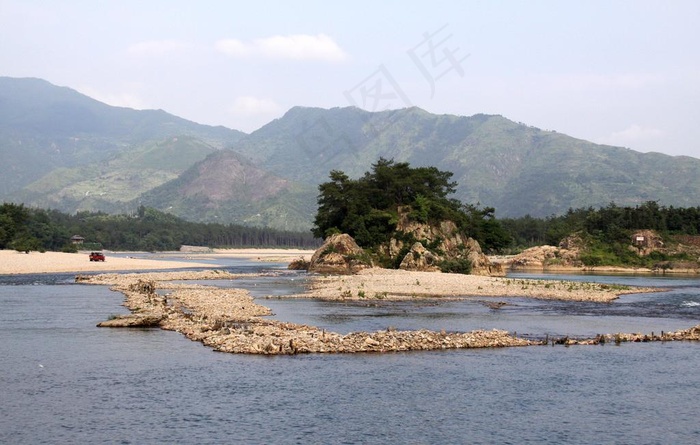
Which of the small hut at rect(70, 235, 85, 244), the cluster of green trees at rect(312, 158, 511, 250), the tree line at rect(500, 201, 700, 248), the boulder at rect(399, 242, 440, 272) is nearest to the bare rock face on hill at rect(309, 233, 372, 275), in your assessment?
the cluster of green trees at rect(312, 158, 511, 250)

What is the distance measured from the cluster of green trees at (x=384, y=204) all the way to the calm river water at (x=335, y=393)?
57213 millimetres

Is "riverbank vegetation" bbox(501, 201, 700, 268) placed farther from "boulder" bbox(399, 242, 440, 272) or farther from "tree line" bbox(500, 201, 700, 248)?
"boulder" bbox(399, 242, 440, 272)

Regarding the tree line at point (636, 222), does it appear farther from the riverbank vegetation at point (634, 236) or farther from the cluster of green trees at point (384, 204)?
the cluster of green trees at point (384, 204)

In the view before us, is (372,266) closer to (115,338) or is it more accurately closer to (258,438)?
(115,338)

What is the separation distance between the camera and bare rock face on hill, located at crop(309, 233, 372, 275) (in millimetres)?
90750

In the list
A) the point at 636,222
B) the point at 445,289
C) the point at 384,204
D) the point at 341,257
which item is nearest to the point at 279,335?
the point at 445,289

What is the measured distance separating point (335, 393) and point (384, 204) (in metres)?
77.6

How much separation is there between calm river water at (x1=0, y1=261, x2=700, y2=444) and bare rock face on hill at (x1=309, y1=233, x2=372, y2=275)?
171ft

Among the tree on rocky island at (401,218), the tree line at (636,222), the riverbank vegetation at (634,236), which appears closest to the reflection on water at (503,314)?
the tree on rocky island at (401,218)

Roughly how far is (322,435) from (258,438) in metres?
1.76

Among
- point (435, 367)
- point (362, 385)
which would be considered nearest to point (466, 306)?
point (435, 367)

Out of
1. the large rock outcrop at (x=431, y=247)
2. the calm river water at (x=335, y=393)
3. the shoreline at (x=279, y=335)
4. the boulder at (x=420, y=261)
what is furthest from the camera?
the large rock outcrop at (x=431, y=247)

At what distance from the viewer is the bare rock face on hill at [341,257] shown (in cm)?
9075

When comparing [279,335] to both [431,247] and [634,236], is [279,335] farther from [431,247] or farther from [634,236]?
[634,236]
